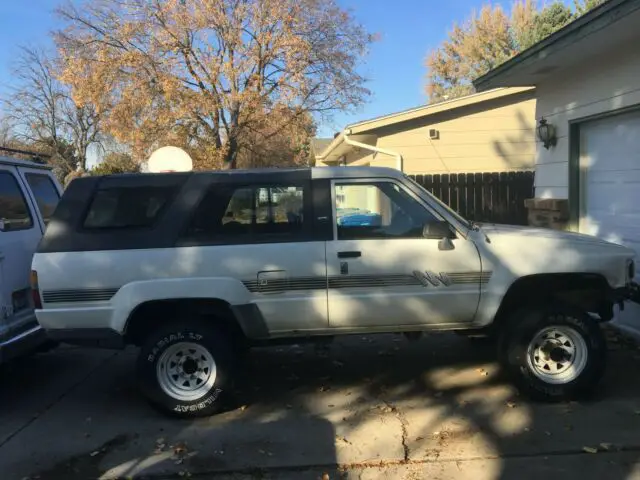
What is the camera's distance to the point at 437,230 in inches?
188

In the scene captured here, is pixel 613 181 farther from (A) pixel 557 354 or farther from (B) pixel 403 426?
(B) pixel 403 426

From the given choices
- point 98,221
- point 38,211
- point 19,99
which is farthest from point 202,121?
point 19,99

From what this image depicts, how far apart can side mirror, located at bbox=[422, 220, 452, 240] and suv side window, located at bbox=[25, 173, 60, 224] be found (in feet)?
13.0

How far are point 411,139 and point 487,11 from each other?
117 ft

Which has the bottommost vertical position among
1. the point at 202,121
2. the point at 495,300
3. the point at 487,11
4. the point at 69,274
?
the point at 495,300

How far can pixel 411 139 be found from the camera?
14.1 metres

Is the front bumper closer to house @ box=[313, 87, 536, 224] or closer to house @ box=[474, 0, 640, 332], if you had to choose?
house @ box=[474, 0, 640, 332]

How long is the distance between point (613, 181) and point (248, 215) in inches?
180

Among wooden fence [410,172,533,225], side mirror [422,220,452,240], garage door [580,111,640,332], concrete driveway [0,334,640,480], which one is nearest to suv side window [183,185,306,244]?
side mirror [422,220,452,240]

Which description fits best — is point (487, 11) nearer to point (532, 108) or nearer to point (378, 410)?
point (532, 108)

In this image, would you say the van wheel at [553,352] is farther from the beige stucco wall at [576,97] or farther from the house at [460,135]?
the house at [460,135]

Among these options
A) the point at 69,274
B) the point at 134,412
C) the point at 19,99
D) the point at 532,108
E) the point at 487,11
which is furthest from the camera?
the point at 487,11

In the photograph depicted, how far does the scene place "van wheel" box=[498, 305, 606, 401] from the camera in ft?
16.1

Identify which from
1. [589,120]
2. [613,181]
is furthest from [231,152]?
[613,181]
